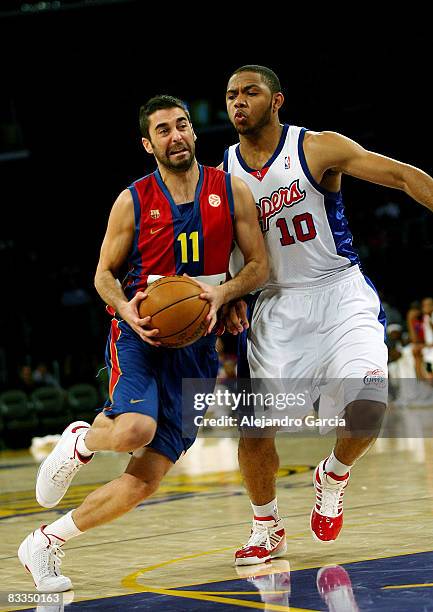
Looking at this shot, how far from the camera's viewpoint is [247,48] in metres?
18.5

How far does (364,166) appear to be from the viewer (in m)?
4.65

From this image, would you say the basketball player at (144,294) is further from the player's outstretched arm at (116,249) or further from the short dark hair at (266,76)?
the short dark hair at (266,76)

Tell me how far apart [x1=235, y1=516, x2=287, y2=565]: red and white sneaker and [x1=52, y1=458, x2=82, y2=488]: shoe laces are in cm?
90

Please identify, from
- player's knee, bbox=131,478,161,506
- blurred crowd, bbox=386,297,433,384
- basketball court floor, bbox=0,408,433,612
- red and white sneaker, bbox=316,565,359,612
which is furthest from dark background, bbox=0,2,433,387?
red and white sneaker, bbox=316,565,359,612

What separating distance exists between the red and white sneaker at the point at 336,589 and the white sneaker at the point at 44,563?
1070 millimetres

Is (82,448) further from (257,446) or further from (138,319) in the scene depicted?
(257,446)

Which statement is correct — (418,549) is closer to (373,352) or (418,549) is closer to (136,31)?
(373,352)

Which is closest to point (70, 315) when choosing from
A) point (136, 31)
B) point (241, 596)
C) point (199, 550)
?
point (136, 31)

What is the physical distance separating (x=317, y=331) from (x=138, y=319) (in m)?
1.09

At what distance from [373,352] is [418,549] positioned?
3.04 ft

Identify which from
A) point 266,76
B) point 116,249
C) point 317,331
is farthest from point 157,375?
point 266,76

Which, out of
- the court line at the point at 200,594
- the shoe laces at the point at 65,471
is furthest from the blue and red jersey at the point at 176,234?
the court line at the point at 200,594

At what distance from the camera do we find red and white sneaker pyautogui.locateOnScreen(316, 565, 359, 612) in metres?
3.62

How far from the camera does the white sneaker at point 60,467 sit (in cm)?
443
